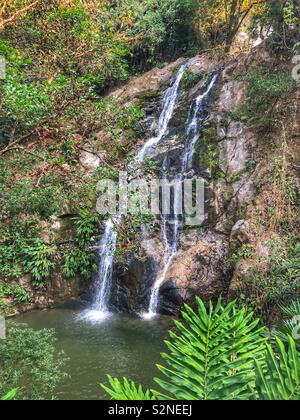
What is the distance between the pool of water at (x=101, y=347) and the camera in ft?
20.6

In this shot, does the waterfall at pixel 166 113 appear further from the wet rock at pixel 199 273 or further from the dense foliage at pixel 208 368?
the dense foliage at pixel 208 368

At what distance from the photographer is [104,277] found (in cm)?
1047

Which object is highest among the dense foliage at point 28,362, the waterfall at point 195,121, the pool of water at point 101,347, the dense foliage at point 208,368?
the waterfall at point 195,121

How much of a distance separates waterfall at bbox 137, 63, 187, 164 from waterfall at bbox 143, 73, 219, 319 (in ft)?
3.30

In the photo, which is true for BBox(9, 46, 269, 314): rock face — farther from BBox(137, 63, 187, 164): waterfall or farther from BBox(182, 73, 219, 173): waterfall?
BBox(137, 63, 187, 164): waterfall

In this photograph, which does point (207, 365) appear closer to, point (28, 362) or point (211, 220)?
point (28, 362)

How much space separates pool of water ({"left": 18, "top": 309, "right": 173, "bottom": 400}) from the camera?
6.28m

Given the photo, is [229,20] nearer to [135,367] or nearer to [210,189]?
[210,189]

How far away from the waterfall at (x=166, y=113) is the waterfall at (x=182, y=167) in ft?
3.30

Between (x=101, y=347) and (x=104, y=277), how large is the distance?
2.98m

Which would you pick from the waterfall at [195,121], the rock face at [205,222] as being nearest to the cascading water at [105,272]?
the rock face at [205,222]

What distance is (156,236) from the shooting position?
1034 cm

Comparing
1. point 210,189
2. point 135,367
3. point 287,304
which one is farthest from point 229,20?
point 135,367

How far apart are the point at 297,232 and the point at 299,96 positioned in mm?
4095
